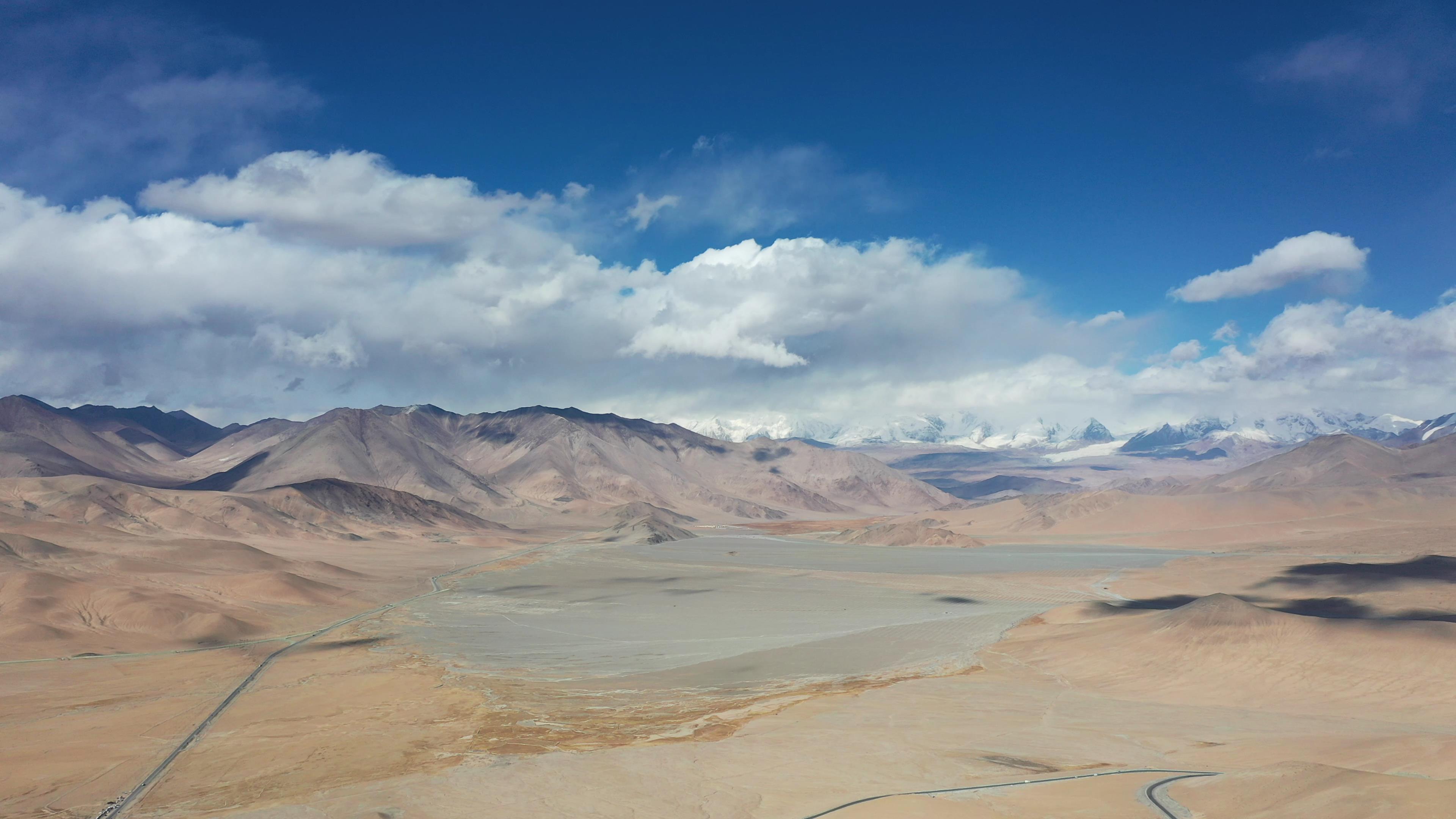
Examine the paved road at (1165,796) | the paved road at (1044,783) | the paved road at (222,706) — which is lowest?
the paved road at (222,706)

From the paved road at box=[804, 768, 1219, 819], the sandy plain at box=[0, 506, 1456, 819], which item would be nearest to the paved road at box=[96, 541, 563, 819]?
the sandy plain at box=[0, 506, 1456, 819]

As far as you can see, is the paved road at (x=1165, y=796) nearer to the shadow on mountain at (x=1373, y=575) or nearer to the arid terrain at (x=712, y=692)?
the arid terrain at (x=712, y=692)

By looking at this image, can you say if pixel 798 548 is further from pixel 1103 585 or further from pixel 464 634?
pixel 464 634

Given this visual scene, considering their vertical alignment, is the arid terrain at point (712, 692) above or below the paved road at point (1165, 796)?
below

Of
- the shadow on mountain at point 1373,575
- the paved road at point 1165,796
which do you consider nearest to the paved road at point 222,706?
the paved road at point 1165,796

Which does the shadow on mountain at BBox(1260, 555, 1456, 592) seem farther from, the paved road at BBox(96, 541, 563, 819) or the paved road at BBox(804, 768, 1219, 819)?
the paved road at BBox(96, 541, 563, 819)

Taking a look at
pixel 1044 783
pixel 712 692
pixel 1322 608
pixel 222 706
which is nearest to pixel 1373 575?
pixel 1322 608
